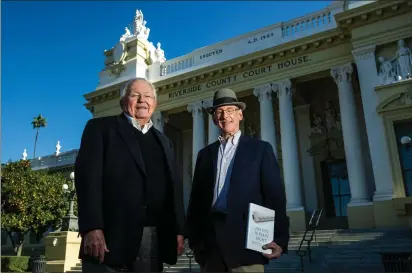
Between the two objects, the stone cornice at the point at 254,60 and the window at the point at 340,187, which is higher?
the stone cornice at the point at 254,60

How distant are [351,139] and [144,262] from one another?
563 inches

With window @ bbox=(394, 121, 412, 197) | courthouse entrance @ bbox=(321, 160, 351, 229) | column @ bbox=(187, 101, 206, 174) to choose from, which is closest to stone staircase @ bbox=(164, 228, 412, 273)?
window @ bbox=(394, 121, 412, 197)

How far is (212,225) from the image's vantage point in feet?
10.0

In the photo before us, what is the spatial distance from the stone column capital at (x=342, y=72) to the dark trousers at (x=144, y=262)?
15.4 metres

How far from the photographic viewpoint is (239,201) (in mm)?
3016

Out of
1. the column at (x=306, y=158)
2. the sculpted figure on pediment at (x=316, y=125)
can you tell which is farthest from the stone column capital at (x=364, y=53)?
the column at (x=306, y=158)

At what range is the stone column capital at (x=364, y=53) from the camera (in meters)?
15.0

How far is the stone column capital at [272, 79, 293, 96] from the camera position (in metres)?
17.8

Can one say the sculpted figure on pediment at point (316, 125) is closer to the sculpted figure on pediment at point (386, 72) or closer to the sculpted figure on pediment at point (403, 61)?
the sculpted figure on pediment at point (386, 72)

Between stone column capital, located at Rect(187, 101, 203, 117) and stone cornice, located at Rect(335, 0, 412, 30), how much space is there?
8.33m

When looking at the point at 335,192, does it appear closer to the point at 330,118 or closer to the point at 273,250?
the point at 330,118

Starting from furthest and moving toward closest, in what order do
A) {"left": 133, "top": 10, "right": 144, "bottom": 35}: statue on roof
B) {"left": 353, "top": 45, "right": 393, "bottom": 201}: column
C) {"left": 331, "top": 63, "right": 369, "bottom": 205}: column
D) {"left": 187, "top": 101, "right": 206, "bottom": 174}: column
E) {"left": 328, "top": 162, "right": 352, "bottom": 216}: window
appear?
{"left": 133, "top": 10, "right": 144, "bottom": 35}: statue on roof → {"left": 187, "top": 101, "right": 206, "bottom": 174}: column → {"left": 328, "top": 162, "right": 352, "bottom": 216}: window → {"left": 331, "top": 63, "right": 369, "bottom": 205}: column → {"left": 353, "top": 45, "right": 393, "bottom": 201}: column

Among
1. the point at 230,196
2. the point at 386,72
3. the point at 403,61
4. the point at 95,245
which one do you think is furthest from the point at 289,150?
the point at 95,245

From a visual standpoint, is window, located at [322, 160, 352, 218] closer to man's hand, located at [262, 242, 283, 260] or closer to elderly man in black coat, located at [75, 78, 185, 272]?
man's hand, located at [262, 242, 283, 260]
